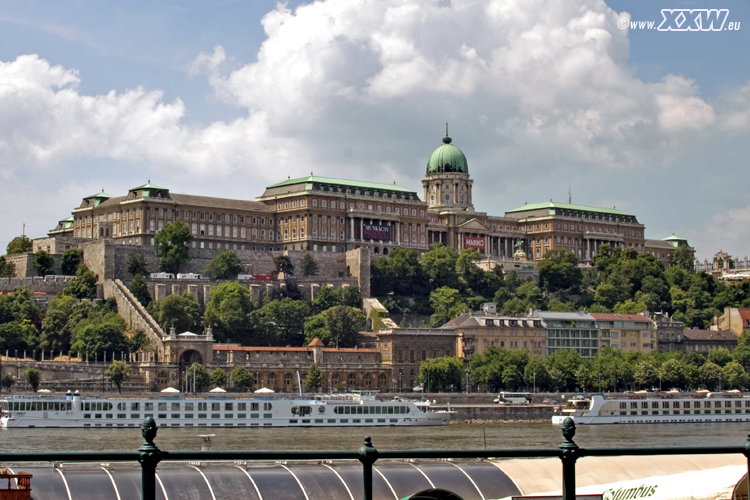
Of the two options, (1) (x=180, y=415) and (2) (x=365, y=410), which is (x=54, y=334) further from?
(2) (x=365, y=410)

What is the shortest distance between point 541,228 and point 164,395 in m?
84.5

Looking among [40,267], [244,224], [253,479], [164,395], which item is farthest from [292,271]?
[253,479]

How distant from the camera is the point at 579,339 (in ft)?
385

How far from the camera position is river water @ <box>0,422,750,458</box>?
6144 cm

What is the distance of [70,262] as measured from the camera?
117 m

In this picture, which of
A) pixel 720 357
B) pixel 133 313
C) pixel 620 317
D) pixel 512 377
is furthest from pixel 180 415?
pixel 720 357

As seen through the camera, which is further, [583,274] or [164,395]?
[583,274]

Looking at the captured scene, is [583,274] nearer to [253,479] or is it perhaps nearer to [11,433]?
[11,433]

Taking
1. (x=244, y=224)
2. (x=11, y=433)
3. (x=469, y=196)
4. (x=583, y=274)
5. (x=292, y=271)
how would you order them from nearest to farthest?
(x=11, y=433) < (x=292, y=271) < (x=244, y=224) < (x=583, y=274) < (x=469, y=196)

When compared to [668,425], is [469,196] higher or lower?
higher

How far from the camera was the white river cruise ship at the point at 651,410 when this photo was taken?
295 feet

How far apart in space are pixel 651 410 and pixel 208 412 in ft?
113

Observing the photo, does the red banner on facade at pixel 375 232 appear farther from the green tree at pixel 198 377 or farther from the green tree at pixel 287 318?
the green tree at pixel 198 377

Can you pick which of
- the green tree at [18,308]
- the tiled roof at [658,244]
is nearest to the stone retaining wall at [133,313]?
the green tree at [18,308]
